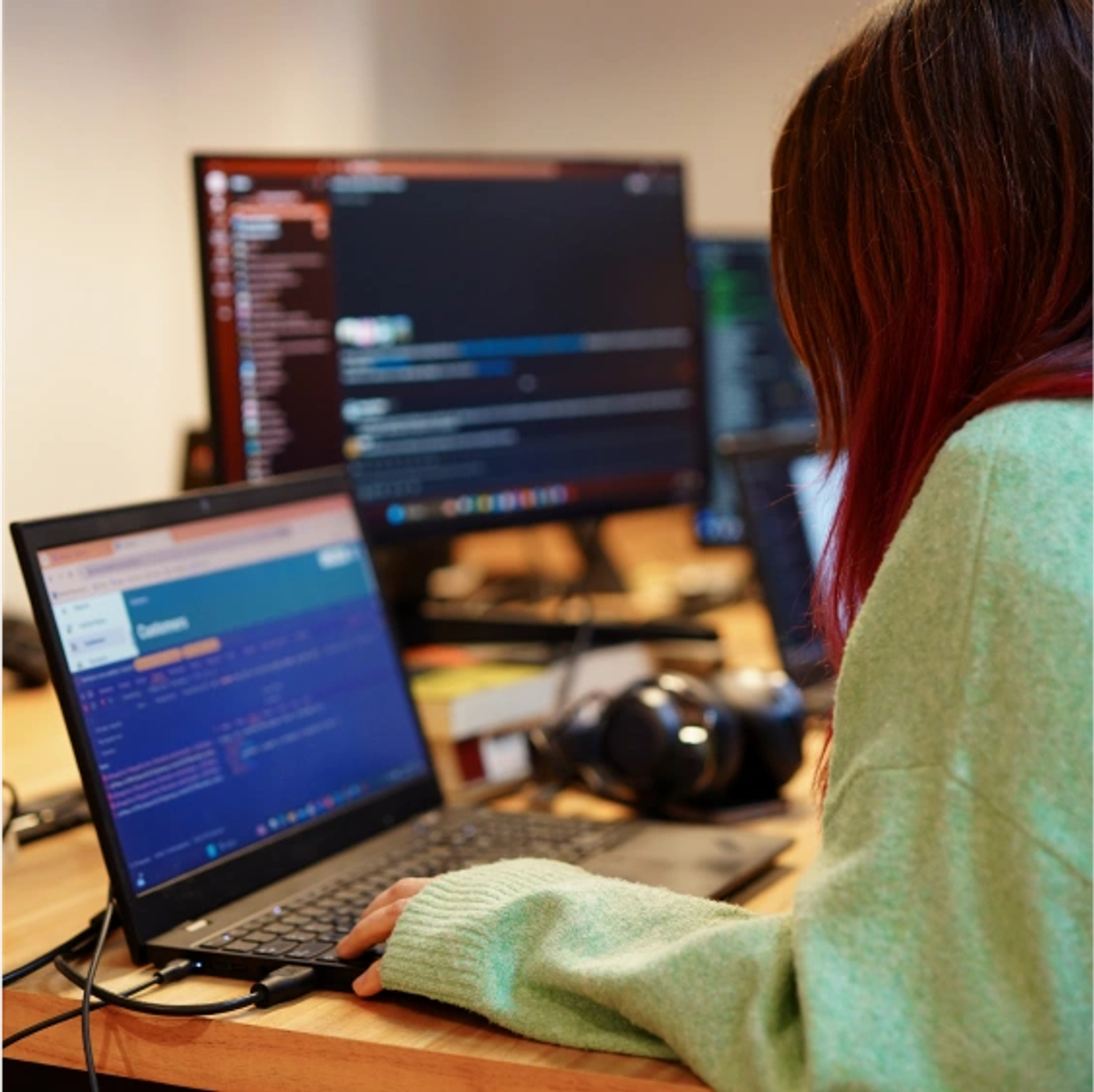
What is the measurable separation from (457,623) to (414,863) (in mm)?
526

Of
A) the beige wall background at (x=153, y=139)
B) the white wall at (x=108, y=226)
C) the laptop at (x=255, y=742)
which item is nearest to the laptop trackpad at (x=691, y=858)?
the laptop at (x=255, y=742)

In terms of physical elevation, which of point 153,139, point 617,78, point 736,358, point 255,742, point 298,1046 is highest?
point 617,78

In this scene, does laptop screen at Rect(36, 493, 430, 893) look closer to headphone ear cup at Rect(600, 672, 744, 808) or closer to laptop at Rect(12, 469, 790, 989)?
laptop at Rect(12, 469, 790, 989)

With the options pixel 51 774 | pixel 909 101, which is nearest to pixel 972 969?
pixel 909 101

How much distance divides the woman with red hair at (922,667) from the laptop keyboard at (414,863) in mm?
53

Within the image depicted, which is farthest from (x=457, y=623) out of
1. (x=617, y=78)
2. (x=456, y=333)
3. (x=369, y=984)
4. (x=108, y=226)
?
(x=617, y=78)

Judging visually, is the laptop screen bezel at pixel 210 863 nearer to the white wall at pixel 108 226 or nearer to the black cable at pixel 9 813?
the black cable at pixel 9 813

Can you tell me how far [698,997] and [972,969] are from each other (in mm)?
138

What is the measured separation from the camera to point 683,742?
1232 millimetres

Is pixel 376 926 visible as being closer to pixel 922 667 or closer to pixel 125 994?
pixel 125 994

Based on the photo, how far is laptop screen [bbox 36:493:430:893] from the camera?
99 cm

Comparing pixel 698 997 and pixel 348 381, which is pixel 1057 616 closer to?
pixel 698 997

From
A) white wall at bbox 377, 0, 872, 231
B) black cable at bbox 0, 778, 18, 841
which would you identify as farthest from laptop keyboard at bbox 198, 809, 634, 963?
white wall at bbox 377, 0, 872, 231

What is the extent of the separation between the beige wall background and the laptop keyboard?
1.65 ft
